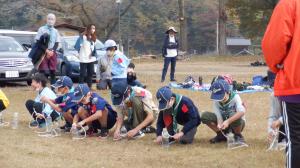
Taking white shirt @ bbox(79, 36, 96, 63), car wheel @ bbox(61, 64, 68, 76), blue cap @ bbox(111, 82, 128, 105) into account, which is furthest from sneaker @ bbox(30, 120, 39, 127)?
car wheel @ bbox(61, 64, 68, 76)

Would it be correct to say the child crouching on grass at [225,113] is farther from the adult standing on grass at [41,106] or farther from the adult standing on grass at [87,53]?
the adult standing on grass at [87,53]

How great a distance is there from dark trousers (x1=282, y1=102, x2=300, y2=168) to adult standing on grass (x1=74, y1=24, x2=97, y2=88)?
9164 mm

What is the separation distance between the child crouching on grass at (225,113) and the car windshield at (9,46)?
9377 mm

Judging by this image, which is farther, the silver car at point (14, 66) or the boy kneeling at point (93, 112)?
the silver car at point (14, 66)

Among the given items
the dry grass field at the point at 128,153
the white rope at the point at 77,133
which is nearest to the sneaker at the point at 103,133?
the dry grass field at the point at 128,153

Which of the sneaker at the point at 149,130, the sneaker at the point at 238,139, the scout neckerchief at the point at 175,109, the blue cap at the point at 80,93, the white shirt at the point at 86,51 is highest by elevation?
the white shirt at the point at 86,51

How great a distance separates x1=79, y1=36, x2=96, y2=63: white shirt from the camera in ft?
41.1

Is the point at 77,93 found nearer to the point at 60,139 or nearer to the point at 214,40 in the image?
the point at 60,139

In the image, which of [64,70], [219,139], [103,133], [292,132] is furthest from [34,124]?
[64,70]

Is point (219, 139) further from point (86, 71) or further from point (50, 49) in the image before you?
point (86, 71)

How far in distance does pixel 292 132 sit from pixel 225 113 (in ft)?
9.07

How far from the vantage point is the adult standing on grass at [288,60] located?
3.47 m

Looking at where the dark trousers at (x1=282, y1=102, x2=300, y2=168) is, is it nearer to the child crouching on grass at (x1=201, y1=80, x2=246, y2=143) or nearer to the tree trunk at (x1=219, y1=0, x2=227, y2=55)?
the child crouching on grass at (x1=201, y1=80, x2=246, y2=143)

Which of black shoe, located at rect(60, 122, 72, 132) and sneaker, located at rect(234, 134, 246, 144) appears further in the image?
black shoe, located at rect(60, 122, 72, 132)
